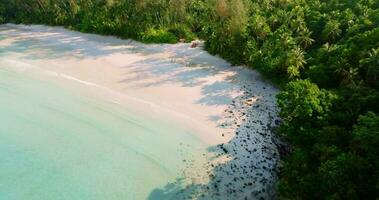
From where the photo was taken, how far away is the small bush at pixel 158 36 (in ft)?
170

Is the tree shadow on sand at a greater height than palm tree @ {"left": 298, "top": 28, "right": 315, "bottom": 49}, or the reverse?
palm tree @ {"left": 298, "top": 28, "right": 315, "bottom": 49}

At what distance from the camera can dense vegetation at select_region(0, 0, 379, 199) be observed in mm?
22609

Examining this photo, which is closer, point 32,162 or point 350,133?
point 350,133

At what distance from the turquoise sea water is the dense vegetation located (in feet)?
28.6

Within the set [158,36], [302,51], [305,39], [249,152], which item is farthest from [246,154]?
[158,36]

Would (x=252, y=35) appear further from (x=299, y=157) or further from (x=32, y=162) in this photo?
(x=32, y=162)

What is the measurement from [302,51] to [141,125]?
18286mm

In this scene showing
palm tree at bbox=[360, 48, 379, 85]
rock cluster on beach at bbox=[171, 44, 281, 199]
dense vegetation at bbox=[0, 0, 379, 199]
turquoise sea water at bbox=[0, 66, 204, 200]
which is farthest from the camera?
palm tree at bbox=[360, 48, 379, 85]

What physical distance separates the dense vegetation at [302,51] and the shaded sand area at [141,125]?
9.04ft

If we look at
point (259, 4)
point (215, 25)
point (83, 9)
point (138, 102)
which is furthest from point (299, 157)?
point (83, 9)

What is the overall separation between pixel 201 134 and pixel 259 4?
27.4m

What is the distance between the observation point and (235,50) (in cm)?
4512

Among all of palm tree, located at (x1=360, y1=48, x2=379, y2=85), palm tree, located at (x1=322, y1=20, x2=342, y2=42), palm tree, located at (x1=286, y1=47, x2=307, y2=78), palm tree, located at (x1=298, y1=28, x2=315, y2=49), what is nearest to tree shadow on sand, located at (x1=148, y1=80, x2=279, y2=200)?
palm tree, located at (x1=286, y1=47, x2=307, y2=78)

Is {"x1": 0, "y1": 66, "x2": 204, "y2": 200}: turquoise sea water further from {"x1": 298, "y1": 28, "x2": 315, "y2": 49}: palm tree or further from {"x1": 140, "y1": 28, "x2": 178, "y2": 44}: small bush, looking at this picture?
{"x1": 298, "y1": 28, "x2": 315, "y2": 49}: palm tree
